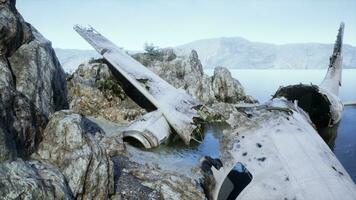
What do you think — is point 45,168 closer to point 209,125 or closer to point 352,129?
point 209,125

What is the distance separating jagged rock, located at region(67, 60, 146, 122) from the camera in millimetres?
29922

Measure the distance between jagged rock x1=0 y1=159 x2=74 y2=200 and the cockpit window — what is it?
25.5 ft

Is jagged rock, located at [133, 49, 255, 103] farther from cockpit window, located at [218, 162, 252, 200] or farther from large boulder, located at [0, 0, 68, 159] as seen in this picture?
large boulder, located at [0, 0, 68, 159]

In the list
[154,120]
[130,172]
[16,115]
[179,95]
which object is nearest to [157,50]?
[179,95]

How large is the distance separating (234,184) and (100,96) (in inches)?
698

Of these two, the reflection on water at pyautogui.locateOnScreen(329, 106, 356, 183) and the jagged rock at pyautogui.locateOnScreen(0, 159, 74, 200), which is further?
the reflection on water at pyautogui.locateOnScreen(329, 106, 356, 183)

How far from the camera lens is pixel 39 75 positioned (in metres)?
15.1

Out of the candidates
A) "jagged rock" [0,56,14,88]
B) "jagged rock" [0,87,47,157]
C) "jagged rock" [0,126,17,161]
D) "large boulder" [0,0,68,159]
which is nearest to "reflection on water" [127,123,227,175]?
"large boulder" [0,0,68,159]

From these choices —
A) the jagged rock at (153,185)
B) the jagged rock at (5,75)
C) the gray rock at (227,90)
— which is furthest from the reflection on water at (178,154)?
the gray rock at (227,90)

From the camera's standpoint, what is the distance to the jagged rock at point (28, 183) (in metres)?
8.03

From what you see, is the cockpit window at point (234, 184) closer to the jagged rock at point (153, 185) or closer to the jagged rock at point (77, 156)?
the jagged rock at point (153, 185)

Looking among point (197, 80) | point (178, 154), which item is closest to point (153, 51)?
point (197, 80)

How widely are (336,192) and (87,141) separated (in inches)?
325

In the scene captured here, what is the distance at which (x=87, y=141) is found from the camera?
12852mm
